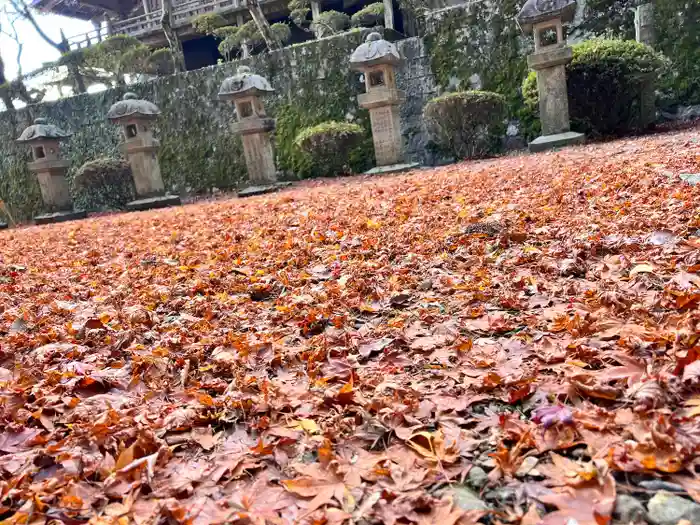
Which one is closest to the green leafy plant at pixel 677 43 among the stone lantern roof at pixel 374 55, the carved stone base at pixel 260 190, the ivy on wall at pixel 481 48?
the ivy on wall at pixel 481 48

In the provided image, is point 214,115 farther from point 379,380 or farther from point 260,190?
point 379,380

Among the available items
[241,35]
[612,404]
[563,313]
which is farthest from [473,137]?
[241,35]

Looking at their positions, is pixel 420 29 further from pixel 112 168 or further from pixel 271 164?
pixel 112 168

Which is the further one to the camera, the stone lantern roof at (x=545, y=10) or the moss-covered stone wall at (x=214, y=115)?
the moss-covered stone wall at (x=214, y=115)

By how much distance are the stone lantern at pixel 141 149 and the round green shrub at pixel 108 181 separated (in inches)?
25.5

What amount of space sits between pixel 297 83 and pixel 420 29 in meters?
3.08

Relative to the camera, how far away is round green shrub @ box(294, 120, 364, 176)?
10.2 meters

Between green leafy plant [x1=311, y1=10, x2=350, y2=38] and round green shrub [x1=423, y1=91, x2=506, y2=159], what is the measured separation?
32.0 ft

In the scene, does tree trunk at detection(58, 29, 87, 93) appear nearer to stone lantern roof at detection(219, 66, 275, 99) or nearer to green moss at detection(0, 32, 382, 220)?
green moss at detection(0, 32, 382, 220)

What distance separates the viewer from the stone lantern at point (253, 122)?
9773mm

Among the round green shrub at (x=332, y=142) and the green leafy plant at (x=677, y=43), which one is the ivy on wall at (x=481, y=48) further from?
the round green shrub at (x=332, y=142)

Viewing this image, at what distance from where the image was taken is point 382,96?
9.25m

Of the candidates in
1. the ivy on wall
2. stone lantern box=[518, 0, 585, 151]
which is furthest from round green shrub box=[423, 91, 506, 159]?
stone lantern box=[518, 0, 585, 151]

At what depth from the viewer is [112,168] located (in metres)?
11.4
